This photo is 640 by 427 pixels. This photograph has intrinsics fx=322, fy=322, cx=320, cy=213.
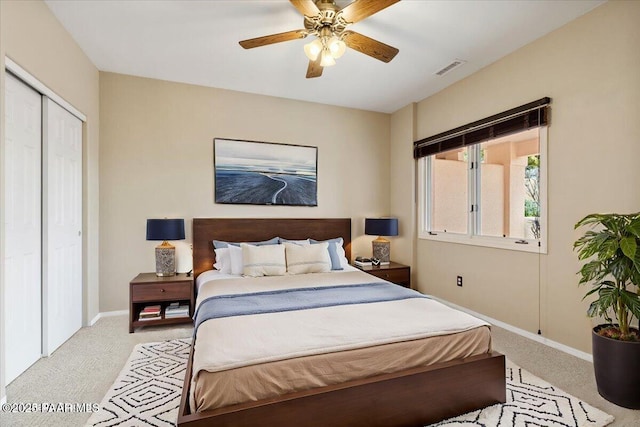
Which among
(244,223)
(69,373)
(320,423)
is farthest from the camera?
(244,223)

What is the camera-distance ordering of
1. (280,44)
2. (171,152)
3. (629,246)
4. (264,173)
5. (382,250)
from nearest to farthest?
(629,246) → (280,44) → (171,152) → (264,173) → (382,250)

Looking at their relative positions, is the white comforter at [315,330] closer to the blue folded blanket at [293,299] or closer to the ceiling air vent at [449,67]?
the blue folded blanket at [293,299]

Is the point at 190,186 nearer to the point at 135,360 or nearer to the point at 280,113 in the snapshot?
the point at 280,113

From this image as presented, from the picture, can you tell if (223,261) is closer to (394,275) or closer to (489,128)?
(394,275)

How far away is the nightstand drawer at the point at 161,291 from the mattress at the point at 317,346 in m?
1.50

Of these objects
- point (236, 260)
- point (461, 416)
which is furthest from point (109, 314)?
point (461, 416)

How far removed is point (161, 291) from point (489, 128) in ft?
12.5

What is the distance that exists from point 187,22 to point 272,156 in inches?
72.4

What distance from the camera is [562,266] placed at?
2725 millimetres

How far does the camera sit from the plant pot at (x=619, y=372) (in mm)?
1916

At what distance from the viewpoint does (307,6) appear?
2.08 meters

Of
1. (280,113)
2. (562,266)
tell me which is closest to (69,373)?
(280,113)

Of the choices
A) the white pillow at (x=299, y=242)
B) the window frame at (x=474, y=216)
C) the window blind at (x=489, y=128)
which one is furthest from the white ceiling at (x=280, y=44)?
the white pillow at (x=299, y=242)

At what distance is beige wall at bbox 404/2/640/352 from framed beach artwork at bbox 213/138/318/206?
7.05ft
